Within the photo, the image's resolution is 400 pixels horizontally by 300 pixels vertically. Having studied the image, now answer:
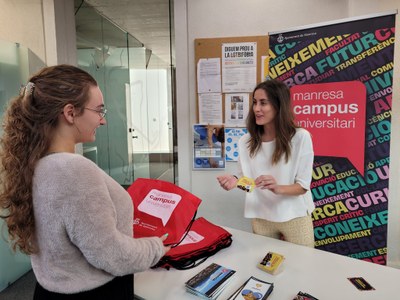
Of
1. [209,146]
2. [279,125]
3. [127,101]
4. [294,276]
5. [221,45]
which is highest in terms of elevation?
[221,45]

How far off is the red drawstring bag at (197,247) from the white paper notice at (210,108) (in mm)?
1456

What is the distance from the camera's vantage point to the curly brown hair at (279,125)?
1.62 metres

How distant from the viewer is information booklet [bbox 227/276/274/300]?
1.07 meters

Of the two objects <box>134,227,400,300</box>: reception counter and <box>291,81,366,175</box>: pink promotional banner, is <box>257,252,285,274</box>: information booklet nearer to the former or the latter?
<box>134,227,400,300</box>: reception counter

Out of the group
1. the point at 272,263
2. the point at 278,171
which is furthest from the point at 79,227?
the point at 278,171

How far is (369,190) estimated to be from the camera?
2.02 meters

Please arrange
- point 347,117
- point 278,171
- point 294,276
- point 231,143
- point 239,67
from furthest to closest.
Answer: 1. point 231,143
2. point 239,67
3. point 347,117
4. point 278,171
5. point 294,276

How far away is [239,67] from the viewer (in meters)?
2.81

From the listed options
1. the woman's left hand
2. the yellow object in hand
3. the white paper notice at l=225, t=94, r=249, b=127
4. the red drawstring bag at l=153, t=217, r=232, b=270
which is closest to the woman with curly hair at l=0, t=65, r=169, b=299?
the red drawstring bag at l=153, t=217, r=232, b=270

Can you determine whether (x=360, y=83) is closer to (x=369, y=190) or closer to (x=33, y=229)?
(x=369, y=190)

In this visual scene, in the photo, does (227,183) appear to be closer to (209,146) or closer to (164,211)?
(164,211)

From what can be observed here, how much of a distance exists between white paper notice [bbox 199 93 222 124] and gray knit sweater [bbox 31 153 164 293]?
209 cm

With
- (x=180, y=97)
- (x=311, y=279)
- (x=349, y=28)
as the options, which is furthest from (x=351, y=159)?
(x=180, y=97)

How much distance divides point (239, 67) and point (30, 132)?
7.50 feet
